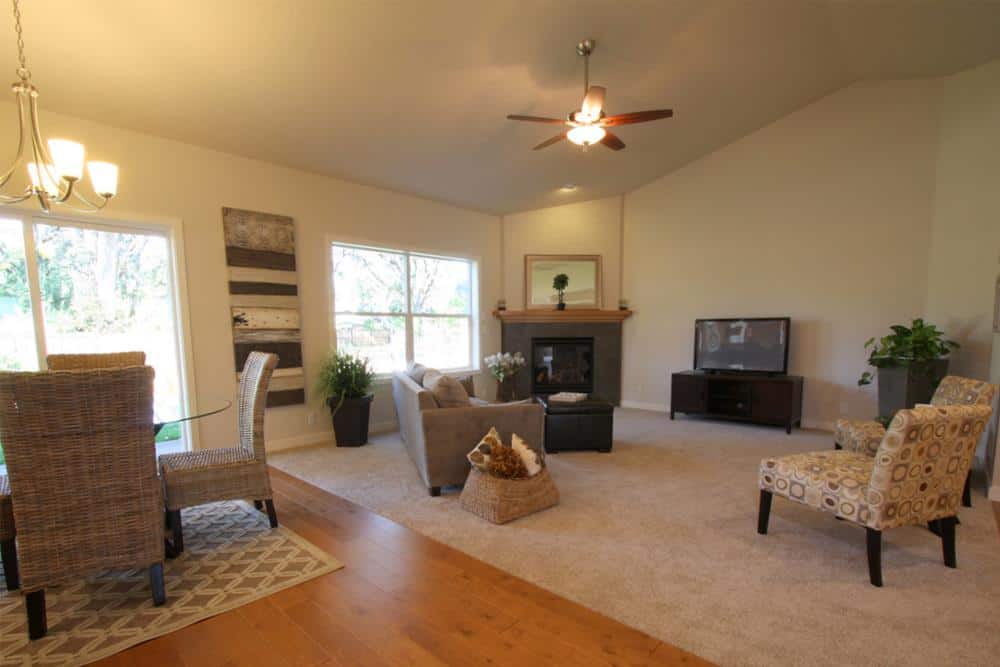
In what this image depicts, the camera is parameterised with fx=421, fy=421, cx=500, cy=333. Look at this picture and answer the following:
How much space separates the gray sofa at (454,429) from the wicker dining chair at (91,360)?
1882 millimetres

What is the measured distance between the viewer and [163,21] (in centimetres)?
Answer: 236

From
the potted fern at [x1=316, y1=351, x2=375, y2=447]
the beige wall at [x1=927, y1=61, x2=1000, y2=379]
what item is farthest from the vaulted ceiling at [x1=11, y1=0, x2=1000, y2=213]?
the potted fern at [x1=316, y1=351, x2=375, y2=447]

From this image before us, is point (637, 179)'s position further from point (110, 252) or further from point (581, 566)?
point (110, 252)

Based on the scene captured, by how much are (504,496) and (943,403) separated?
2.97 metres

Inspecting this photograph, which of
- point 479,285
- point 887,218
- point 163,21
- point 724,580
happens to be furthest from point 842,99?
point 163,21

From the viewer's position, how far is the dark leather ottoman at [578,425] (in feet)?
13.0

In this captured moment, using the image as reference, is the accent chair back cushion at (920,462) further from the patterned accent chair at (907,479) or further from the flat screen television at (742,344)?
the flat screen television at (742,344)

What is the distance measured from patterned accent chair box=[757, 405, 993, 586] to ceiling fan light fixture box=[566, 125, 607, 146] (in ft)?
7.89

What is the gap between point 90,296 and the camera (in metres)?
3.29

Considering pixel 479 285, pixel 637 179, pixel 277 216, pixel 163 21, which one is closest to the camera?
pixel 163 21

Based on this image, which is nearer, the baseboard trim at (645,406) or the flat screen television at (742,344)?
the flat screen television at (742,344)

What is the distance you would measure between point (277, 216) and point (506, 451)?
3259mm

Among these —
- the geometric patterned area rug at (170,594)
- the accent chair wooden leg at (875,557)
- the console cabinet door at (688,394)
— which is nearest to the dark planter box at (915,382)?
the console cabinet door at (688,394)

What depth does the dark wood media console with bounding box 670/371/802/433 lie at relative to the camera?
4.65 metres
